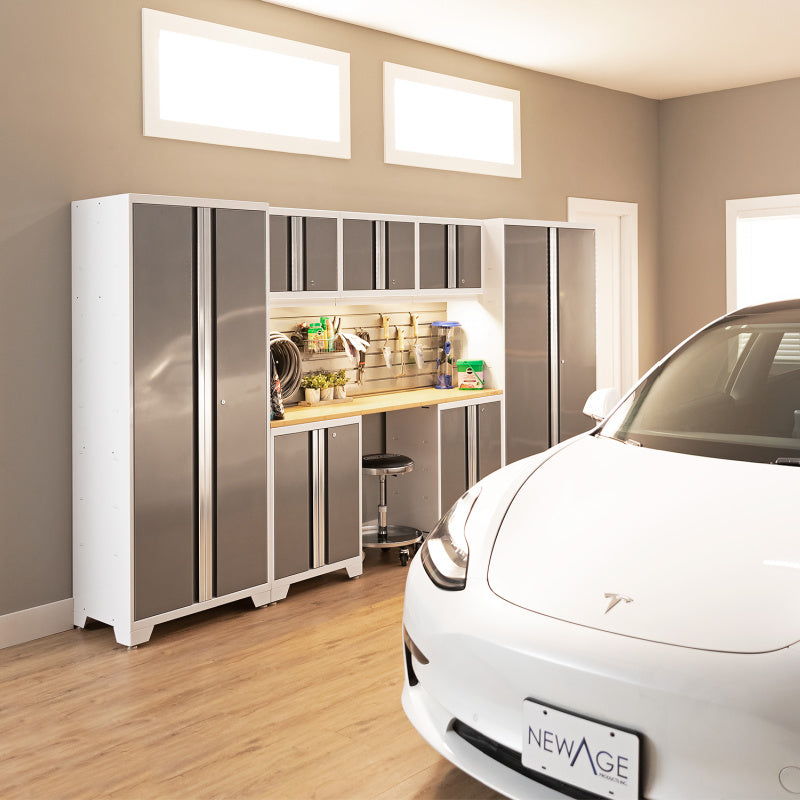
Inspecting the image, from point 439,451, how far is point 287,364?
944mm

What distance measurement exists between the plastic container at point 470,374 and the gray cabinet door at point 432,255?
49 cm

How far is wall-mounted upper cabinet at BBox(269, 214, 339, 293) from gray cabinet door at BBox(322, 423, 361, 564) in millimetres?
686

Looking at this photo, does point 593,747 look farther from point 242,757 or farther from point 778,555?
point 242,757

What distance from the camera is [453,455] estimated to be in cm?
477

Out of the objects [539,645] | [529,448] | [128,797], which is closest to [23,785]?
[128,797]

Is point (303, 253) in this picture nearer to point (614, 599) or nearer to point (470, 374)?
point (470, 374)

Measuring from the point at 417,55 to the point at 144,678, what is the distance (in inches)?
145

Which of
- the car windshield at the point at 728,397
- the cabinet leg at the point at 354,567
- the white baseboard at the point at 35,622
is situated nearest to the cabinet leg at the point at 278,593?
the cabinet leg at the point at 354,567

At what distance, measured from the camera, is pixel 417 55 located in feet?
16.8

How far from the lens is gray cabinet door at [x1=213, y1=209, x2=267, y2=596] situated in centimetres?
365

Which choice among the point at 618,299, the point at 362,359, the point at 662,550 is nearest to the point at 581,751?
the point at 662,550

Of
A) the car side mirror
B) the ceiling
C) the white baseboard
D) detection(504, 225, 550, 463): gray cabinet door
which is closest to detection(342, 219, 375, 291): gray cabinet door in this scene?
detection(504, 225, 550, 463): gray cabinet door

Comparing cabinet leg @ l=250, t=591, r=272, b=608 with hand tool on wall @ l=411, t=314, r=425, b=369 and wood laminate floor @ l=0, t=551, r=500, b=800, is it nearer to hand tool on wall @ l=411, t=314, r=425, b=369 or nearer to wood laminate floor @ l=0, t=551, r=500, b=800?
wood laminate floor @ l=0, t=551, r=500, b=800

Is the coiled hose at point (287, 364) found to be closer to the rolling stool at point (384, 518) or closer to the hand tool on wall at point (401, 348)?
the rolling stool at point (384, 518)
